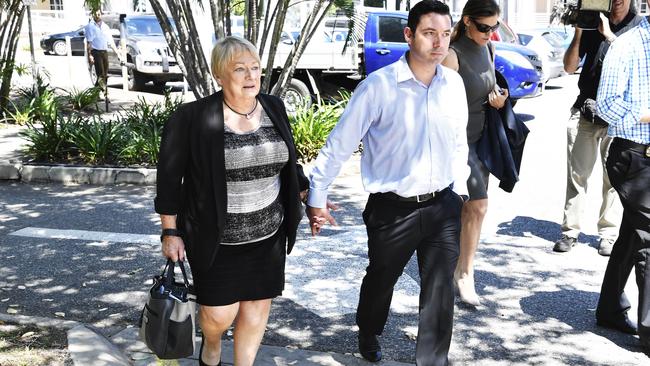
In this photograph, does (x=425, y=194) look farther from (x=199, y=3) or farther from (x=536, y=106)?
(x=536, y=106)

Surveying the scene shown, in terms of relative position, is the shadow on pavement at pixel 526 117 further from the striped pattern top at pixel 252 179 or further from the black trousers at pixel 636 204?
the striped pattern top at pixel 252 179

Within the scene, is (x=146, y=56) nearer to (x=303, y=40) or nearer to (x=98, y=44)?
(x=98, y=44)

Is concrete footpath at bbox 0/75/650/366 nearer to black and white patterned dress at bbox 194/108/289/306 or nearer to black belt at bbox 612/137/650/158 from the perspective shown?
black and white patterned dress at bbox 194/108/289/306

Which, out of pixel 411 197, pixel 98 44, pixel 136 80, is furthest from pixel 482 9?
pixel 136 80

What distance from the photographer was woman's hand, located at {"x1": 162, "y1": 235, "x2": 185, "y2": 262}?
145 inches

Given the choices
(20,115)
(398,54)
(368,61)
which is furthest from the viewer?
(368,61)

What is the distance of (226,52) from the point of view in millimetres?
3609

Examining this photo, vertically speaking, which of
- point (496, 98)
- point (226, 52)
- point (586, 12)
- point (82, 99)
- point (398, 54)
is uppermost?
point (586, 12)

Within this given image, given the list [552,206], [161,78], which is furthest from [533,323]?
[161,78]

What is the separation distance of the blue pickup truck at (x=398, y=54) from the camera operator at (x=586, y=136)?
795 cm

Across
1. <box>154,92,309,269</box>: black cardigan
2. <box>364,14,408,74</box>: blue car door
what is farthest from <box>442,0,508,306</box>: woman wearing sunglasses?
<box>364,14,408,74</box>: blue car door

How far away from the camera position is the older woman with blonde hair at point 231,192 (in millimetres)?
3607

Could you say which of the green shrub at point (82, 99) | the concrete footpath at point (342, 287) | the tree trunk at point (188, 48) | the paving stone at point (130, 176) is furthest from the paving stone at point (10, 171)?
the green shrub at point (82, 99)

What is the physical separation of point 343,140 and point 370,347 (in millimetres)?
1185
